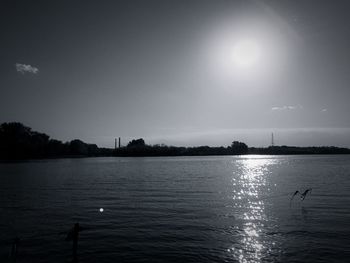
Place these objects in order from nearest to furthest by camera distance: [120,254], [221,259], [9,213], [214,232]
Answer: [221,259]
[120,254]
[214,232]
[9,213]

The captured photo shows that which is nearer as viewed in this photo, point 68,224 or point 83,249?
point 83,249

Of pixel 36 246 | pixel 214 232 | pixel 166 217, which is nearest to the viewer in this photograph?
pixel 36 246

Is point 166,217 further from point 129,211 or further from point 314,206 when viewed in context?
point 314,206

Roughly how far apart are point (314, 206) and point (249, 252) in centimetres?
1967

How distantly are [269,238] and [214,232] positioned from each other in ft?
13.8

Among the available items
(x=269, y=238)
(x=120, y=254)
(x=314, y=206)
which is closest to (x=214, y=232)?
(x=269, y=238)

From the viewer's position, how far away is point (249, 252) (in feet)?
60.5

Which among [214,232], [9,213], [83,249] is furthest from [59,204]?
[214,232]

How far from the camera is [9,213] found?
32000mm

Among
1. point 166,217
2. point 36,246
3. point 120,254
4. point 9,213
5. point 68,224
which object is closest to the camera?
point 120,254

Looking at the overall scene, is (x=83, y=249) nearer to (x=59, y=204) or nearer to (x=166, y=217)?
(x=166, y=217)

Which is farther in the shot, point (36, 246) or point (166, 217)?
point (166, 217)

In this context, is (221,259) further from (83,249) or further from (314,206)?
(314,206)

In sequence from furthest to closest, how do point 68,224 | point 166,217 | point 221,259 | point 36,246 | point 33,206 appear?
point 33,206
point 166,217
point 68,224
point 36,246
point 221,259
